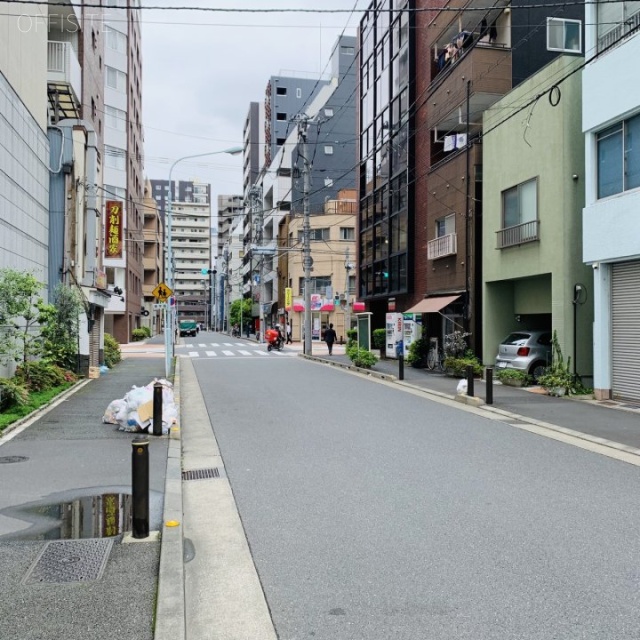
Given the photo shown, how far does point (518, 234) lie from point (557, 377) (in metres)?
4.60

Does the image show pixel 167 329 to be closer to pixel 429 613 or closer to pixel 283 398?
pixel 283 398

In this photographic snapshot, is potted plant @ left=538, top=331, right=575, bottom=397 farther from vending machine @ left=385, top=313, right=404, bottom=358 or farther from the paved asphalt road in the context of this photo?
vending machine @ left=385, top=313, right=404, bottom=358

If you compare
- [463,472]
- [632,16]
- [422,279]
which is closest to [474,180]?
[422,279]

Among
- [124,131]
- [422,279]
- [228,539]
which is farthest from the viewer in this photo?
[124,131]

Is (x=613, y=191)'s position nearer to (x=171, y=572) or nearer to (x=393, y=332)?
(x=171, y=572)

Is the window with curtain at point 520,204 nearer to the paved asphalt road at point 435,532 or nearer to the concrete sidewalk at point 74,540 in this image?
the paved asphalt road at point 435,532

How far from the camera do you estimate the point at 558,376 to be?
51.2 feet

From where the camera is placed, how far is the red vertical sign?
3045 cm

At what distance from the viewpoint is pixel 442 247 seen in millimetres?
23578

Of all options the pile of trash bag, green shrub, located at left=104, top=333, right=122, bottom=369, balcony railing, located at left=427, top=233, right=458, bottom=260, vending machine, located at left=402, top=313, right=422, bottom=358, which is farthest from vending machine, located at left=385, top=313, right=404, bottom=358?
the pile of trash bag

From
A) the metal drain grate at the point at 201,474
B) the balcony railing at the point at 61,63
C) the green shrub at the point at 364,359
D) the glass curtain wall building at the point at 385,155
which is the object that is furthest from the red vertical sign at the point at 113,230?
the metal drain grate at the point at 201,474

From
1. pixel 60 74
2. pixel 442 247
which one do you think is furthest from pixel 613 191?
pixel 60 74

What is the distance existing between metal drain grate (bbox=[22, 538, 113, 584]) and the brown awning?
1821 cm

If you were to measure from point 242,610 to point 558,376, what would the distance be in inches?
522
